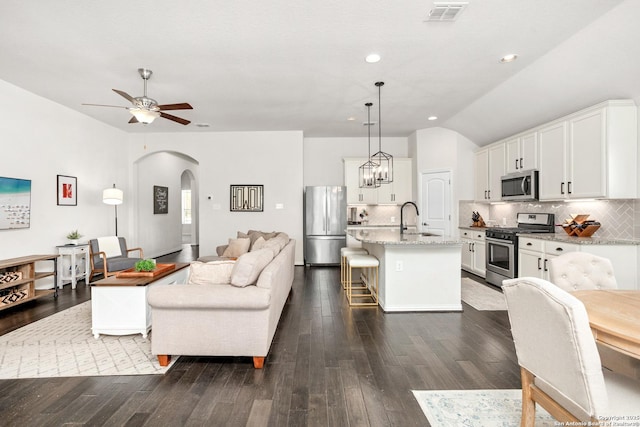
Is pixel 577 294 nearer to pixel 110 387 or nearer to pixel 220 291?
pixel 220 291

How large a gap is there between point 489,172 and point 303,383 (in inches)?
210

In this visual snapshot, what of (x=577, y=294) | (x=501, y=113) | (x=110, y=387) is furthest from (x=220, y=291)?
(x=501, y=113)

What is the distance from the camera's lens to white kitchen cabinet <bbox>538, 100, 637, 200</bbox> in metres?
3.57

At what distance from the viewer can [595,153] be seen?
375 centimetres

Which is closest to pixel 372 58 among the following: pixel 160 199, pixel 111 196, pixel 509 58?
pixel 509 58

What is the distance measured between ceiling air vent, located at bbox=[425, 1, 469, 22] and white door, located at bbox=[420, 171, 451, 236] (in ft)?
13.6

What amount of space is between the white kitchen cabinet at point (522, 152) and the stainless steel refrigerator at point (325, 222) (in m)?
3.10

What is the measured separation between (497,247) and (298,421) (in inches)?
169

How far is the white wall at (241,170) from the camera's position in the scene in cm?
681

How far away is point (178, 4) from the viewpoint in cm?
254

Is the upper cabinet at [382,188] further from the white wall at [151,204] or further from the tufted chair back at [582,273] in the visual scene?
the tufted chair back at [582,273]

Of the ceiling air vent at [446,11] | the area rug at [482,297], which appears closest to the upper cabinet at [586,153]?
the area rug at [482,297]

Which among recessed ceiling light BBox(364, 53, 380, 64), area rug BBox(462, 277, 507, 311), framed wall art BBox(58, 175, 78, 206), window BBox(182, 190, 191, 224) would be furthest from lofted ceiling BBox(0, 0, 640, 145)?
window BBox(182, 190, 191, 224)

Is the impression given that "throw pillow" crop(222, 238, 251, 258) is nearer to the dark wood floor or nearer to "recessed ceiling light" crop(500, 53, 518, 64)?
the dark wood floor
